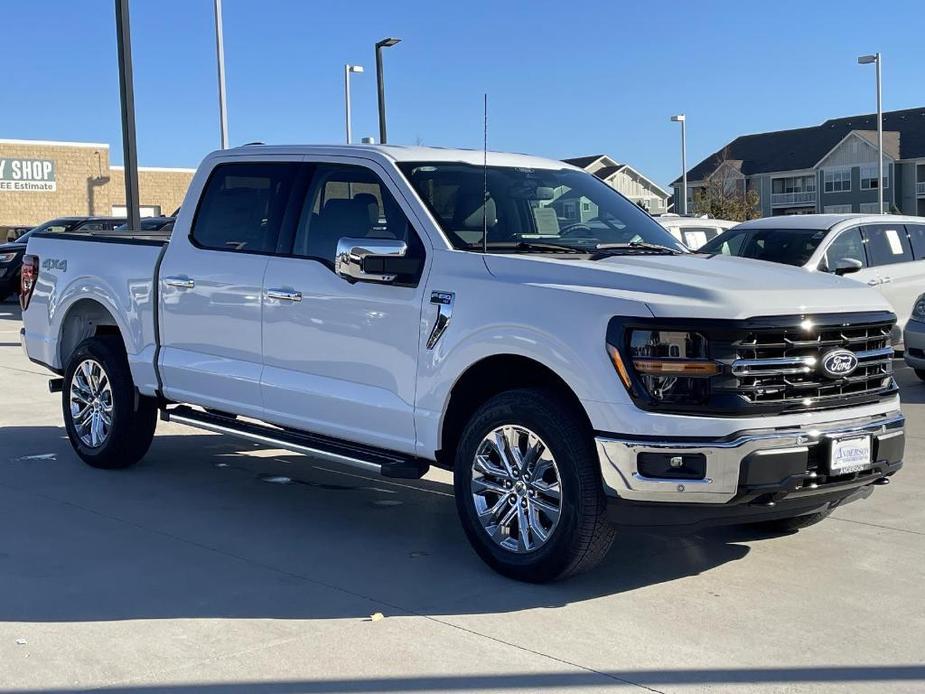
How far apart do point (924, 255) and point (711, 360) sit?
10374 mm

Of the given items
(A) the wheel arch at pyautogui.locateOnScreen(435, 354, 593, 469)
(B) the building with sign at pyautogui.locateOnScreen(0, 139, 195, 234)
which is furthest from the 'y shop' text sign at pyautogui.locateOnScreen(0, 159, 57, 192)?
(A) the wheel arch at pyautogui.locateOnScreen(435, 354, 593, 469)

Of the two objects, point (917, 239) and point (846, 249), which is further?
point (917, 239)

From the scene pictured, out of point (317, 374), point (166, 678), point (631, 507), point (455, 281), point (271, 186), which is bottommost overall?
point (166, 678)

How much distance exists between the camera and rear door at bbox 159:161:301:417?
663 centimetres

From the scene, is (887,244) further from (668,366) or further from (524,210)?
(668,366)

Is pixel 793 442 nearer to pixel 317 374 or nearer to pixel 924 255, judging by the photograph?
pixel 317 374

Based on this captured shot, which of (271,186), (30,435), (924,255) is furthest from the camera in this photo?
(924,255)

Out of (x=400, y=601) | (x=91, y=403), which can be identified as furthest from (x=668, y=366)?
(x=91, y=403)

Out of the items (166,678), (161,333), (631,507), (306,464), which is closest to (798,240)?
(306,464)

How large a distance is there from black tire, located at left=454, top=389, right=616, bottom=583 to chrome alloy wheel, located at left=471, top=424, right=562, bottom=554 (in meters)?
0.04

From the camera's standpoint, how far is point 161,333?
7285 mm

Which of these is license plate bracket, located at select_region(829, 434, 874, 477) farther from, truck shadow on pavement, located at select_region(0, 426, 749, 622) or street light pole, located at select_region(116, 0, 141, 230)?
street light pole, located at select_region(116, 0, 141, 230)

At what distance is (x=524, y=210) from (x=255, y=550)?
7.39 feet

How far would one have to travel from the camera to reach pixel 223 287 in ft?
22.2
